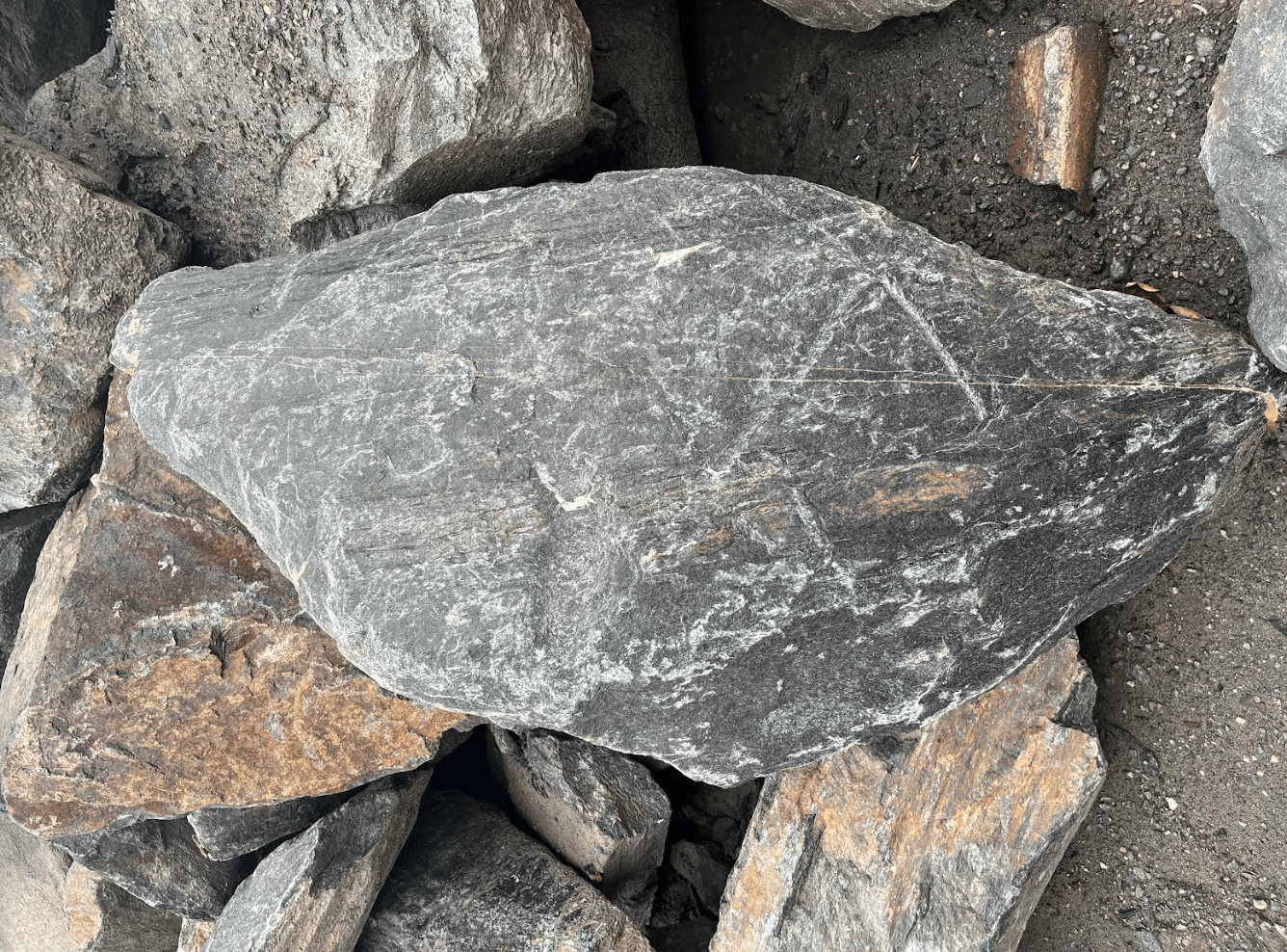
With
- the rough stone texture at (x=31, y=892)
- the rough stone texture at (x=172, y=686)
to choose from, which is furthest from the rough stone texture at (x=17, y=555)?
the rough stone texture at (x=31, y=892)

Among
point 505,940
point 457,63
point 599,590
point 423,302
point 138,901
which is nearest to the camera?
point 599,590

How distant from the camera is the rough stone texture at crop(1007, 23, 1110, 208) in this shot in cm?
204

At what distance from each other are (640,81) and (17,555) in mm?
2019

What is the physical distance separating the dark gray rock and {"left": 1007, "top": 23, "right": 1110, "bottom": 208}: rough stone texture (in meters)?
2.59

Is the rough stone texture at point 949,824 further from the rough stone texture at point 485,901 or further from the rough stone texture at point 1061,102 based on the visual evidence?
the rough stone texture at point 1061,102

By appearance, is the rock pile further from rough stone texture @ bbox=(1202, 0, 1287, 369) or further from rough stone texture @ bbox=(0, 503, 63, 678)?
rough stone texture @ bbox=(1202, 0, 1287, 369)

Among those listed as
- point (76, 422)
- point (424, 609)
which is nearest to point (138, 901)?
point (76, 422)

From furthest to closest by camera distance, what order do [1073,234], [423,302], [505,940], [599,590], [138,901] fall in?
[138,901], [505,940], [1073,234], [423,302], [599,590]

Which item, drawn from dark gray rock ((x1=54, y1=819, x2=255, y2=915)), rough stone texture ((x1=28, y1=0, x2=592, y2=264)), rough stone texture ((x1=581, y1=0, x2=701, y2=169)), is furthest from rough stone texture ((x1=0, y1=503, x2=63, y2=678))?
rough stone texture ((x1=581, y1=0, x2=701, y2=169))

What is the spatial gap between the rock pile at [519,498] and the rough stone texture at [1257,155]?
15 centimetres

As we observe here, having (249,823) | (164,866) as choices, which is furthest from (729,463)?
(164,866)

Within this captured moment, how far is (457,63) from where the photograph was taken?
2.00 meters

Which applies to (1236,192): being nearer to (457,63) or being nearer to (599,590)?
(599,590)

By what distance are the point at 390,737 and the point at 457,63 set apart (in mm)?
1448
